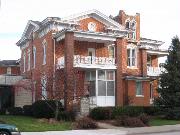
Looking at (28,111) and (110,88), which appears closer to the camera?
(28,111)

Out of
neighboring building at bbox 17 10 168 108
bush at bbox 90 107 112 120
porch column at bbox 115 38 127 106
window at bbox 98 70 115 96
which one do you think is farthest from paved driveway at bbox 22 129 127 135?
porch column at bbox 115 38 127 106

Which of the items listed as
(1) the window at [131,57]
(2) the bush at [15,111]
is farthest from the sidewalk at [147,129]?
(1) the window at [131,57]

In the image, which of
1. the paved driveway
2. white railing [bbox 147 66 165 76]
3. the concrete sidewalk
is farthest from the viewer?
white railing [bbox 147 66 165 76]

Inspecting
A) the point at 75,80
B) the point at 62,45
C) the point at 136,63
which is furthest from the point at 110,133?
→ the point at 136,63

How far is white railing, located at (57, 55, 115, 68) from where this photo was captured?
3762 centimetres

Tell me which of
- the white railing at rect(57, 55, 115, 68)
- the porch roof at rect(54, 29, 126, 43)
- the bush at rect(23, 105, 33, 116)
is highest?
the porch roof at rect(54, 29, 126, 43)

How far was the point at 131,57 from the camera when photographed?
1743 inches

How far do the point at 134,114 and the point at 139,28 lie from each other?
1514 centimetres

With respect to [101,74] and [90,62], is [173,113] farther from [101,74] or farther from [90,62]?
[90,62]

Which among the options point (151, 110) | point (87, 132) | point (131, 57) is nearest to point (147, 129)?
point (87, 132)

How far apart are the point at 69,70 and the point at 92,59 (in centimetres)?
478

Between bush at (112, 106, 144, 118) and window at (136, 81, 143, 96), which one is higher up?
window at (136, 81, 143, 96)

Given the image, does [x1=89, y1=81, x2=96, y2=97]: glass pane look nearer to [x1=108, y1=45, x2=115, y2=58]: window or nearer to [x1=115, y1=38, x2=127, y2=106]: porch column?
[x1=115, y1=38, x2=127, y2=106]: porch column

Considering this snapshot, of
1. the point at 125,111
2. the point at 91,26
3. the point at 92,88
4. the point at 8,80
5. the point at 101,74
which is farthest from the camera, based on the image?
the point at 8,80
